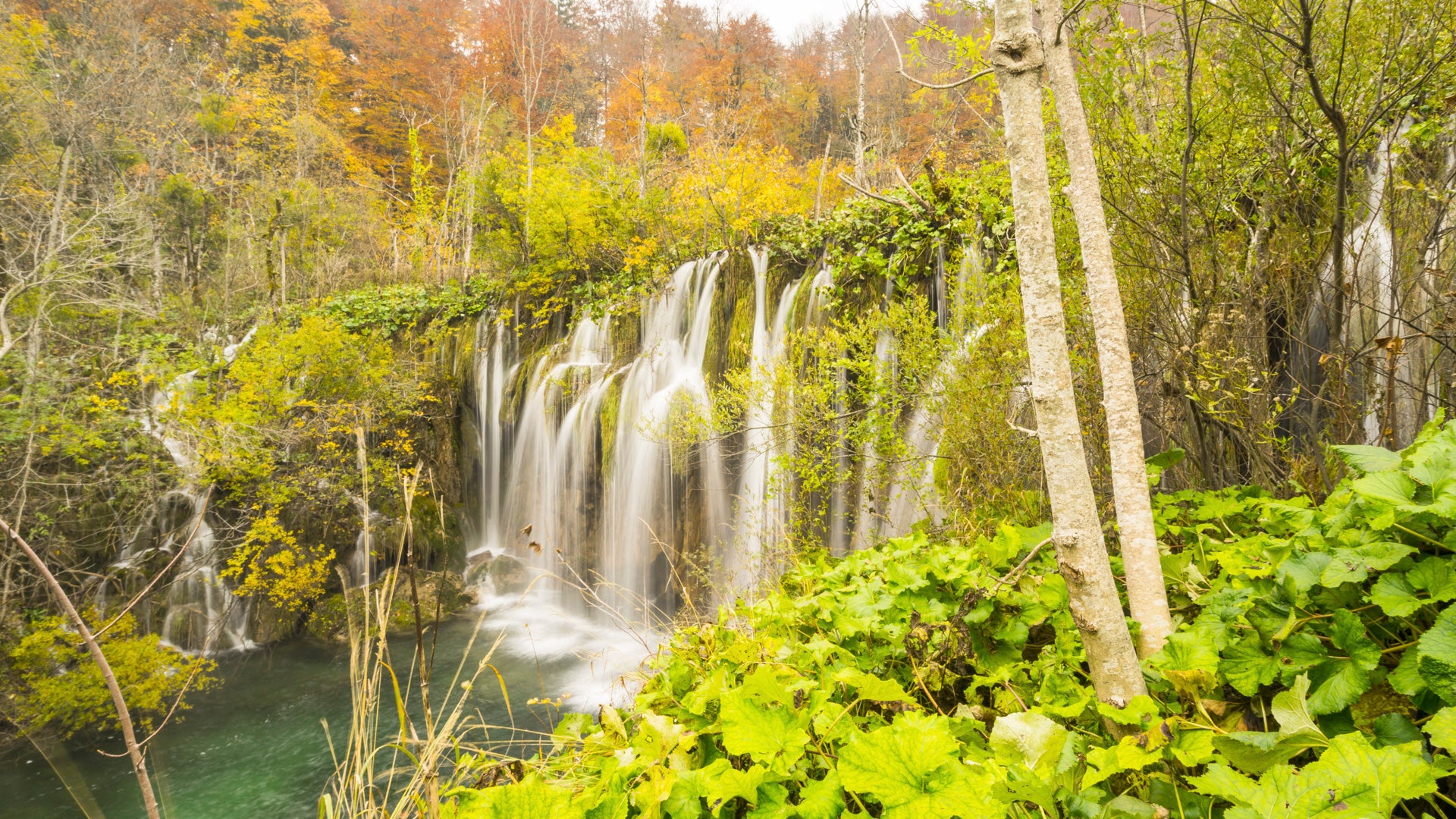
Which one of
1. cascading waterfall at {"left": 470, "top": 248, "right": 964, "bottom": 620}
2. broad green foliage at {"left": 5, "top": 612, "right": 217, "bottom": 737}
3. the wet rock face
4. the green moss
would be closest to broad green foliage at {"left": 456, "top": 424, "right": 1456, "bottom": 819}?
cascading waterfall at {"left": 470, "top": 248, "right": 964, "bottom": 620}

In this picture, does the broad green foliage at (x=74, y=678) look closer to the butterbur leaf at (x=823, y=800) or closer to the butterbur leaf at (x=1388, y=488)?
the butterbur leaf at (x=823, y=800)

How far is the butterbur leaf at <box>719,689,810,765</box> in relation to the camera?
124 cm

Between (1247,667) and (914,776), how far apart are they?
2.74 feet

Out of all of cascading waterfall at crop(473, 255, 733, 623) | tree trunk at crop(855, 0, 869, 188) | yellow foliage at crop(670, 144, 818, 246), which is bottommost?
cascading waterfall at crop(473, 255, 733, 623)

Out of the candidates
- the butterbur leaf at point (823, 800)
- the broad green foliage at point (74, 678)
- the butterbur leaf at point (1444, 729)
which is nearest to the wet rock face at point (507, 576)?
the broad green foliage at point (74, 678)

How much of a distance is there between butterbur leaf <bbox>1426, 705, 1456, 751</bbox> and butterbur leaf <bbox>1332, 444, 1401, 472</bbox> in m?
0.60

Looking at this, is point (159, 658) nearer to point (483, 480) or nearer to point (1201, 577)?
point (483, 480)

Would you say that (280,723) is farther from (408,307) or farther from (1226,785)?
(1226,785)

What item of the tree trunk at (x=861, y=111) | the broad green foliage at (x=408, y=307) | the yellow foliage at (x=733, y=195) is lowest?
the broad green foliage at (x=408, y=307)

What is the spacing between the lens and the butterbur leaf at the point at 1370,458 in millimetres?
1376

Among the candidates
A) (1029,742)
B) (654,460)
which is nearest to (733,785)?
(1029,742)

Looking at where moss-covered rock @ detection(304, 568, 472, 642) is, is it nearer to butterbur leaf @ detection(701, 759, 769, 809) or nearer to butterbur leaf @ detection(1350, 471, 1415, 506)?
butterbur leaf @ detection(701, 759, 769, 809)

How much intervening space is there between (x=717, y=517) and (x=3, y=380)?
8.83 meters

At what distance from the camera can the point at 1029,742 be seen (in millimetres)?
1249
